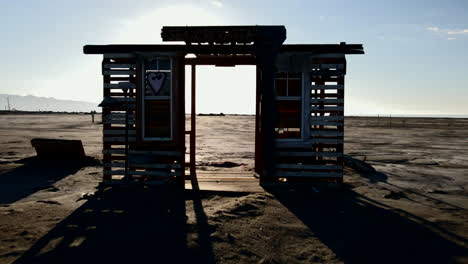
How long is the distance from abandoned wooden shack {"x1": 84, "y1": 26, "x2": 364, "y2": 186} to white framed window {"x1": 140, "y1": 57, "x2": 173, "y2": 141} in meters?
0.03

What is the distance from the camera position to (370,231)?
16.1 feet

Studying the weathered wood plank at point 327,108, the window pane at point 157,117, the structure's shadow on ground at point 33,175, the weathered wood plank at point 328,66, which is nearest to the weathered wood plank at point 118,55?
the window pane at point 157,117

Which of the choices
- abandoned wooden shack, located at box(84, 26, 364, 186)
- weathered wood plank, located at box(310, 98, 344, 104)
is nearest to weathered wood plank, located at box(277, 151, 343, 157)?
abandoned wooden shack, located at box(84, 26, 364, 186)

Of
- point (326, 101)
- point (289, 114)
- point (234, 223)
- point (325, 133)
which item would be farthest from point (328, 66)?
point (234, 223)

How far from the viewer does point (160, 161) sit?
25.7 feet

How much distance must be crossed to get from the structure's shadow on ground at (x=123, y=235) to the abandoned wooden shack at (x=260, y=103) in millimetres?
1613

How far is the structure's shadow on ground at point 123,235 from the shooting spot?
3920 mm

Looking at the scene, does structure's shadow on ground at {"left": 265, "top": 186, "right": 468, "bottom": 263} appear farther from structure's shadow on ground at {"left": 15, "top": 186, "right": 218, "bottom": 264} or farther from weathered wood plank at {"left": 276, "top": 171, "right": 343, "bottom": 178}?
structure's shadow on ground at {"left": 15, "top": 186, "right": 218, "bottom": 264}

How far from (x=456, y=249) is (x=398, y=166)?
27.0 ft

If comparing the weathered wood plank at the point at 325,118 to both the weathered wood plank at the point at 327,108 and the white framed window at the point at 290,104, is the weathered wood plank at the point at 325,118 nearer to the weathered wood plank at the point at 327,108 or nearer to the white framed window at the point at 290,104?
the weathered wood plank at the point at 327,108

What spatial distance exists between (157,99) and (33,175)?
520cm

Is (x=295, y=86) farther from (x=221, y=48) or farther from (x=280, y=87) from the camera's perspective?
(x=221, y=48)

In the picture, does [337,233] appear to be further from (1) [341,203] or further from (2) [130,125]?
(2) [130,125]

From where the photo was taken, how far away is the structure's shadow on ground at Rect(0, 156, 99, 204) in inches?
285
